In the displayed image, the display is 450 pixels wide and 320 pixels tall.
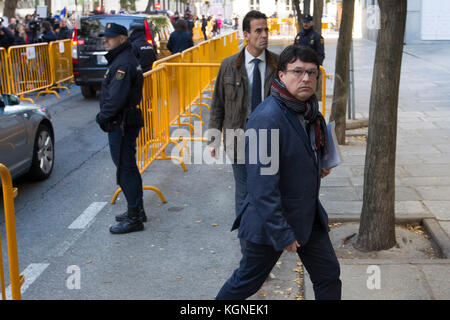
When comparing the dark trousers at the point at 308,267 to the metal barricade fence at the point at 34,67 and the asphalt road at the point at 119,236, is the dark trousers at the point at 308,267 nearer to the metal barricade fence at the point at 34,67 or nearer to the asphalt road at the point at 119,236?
the asphalt road at the point at 119,236

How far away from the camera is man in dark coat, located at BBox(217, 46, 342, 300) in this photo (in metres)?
3.22

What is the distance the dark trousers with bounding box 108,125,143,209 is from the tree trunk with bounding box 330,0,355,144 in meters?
4.45

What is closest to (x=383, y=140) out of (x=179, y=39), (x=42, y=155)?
(x=42, y=155)

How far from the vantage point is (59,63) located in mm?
16688

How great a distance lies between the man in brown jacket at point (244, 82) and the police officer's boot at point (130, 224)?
5.40 ft

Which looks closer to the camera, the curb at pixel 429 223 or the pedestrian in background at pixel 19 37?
the curb at pixel 429 223

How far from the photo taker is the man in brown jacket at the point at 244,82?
4762 millimetres

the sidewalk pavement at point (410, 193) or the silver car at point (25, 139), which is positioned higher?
the silver car at point (25, 139)

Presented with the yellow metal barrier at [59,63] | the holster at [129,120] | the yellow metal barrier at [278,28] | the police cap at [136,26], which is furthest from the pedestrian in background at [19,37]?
the yellow metal barrier at [278,28]

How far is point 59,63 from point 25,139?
9853 mm

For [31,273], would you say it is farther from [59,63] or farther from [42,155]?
[59,63]

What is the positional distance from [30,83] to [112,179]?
7642mm

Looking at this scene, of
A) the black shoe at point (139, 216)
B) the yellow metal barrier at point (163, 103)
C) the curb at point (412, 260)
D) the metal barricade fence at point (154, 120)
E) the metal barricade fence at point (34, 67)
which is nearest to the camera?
the curb at point (412, 260)
